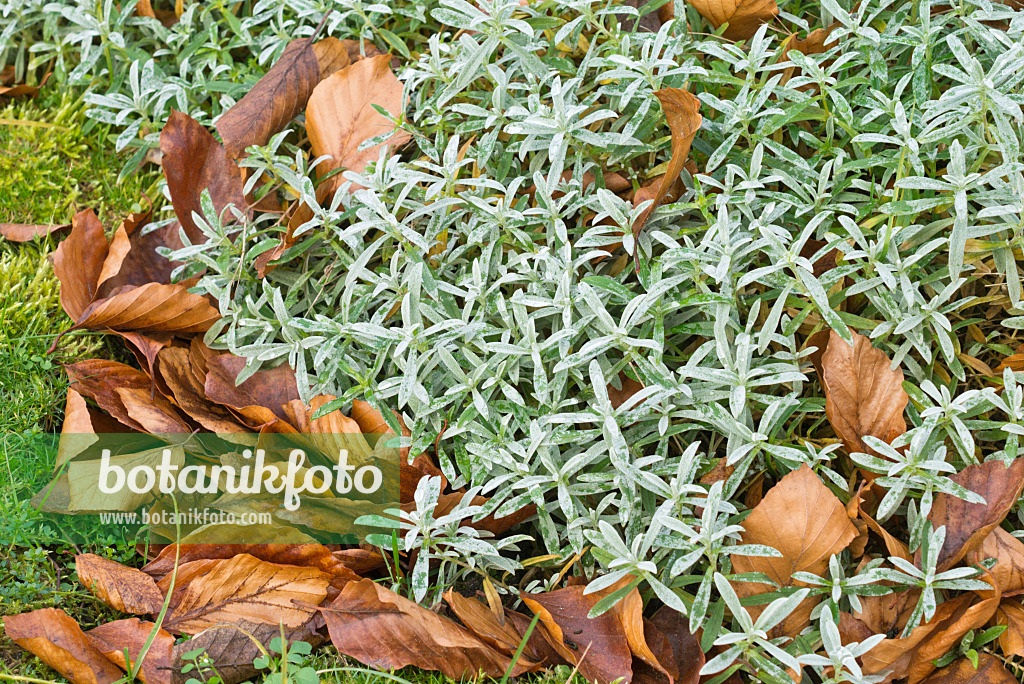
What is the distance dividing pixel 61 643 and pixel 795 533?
1450mm

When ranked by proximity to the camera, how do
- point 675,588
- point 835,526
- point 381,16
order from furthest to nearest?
point 381,16 < point 675,588 < point 835,526

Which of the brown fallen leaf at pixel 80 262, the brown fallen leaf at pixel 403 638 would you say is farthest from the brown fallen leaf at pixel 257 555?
the brown fallen leaf at pixel 80 262

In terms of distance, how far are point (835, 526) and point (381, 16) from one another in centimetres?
189

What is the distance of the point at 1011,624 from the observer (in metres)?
1.54

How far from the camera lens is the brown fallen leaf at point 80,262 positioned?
6.88ft

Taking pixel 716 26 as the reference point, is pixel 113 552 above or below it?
below

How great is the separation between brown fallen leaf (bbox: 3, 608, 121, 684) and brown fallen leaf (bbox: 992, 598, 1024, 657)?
67.1 inches

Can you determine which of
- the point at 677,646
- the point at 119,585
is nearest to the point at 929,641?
the point at 677,646

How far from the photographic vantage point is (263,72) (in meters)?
2.55

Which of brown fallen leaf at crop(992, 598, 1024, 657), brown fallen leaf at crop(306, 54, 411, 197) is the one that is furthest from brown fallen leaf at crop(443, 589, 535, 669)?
brown fallen leaf at crop(306, 54, 411, 197)

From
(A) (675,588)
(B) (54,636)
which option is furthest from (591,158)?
(B) (54,636)

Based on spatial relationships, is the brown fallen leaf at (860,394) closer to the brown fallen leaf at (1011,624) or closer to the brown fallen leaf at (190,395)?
the brown fallen leaf at (1011,624)

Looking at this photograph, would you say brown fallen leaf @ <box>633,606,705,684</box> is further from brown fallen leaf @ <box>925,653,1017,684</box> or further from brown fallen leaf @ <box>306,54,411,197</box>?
brown fallen leaf @ <box>306,54,411,197</box>

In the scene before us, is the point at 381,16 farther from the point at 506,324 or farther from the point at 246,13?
the point at 506,324
